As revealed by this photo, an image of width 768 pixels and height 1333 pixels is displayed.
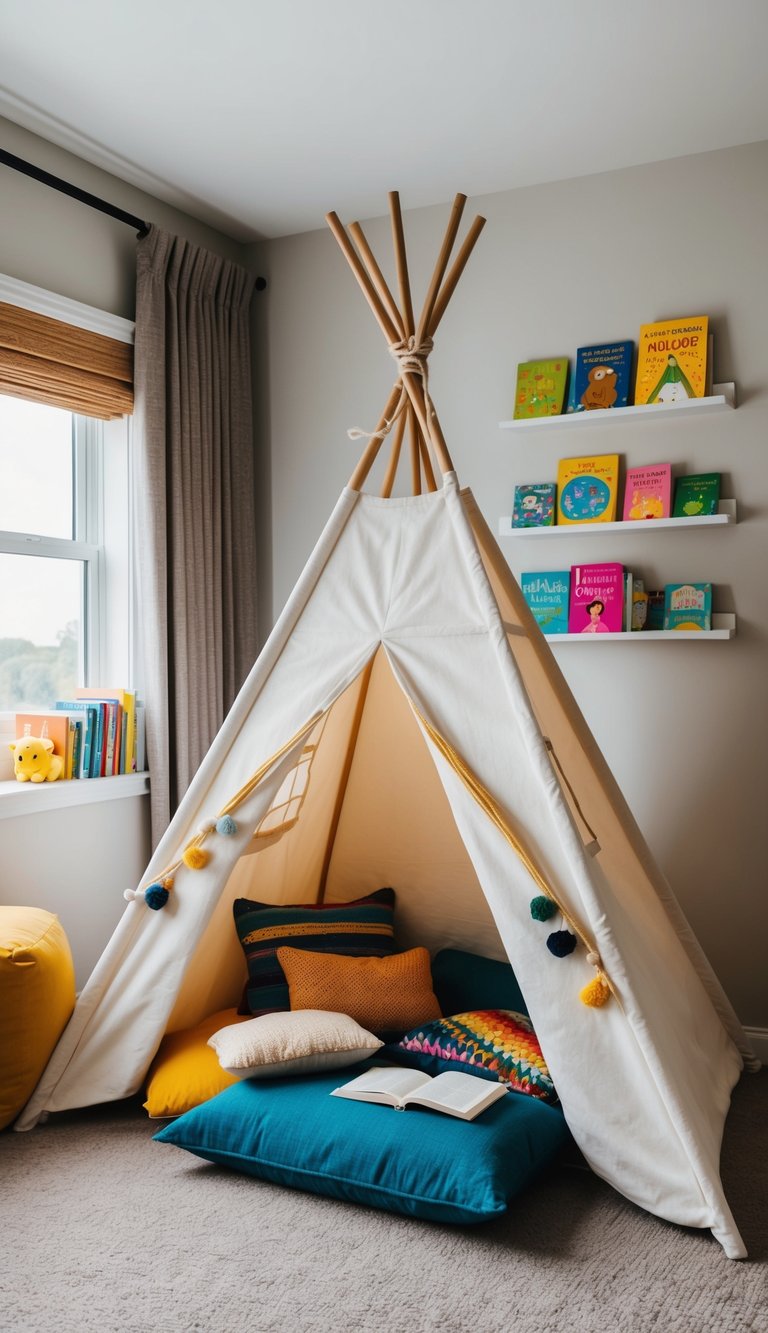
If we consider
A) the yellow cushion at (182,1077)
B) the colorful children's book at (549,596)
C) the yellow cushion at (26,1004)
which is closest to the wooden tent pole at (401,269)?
the colorful children's book at (549,596)

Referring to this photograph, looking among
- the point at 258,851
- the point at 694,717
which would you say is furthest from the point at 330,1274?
the point at 694,717

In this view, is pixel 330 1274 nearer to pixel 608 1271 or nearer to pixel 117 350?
pixel 608 1271

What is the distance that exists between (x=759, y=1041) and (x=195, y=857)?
1.74 metres

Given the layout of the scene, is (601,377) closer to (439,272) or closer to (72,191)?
(439,272)

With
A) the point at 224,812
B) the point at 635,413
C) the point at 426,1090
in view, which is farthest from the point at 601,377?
the point at 426,1090

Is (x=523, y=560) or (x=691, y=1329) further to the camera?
(x=523, y=560)

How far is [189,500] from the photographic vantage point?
3.54 m

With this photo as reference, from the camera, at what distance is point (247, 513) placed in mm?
3805

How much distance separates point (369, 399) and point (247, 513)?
0.58 meters

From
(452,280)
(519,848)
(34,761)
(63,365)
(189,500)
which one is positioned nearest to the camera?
(519,848)

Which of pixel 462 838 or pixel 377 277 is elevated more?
pixel 377 277

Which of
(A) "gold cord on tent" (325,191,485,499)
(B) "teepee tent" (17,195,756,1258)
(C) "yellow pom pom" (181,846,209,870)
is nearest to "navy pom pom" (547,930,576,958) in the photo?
(B) "teepee tent" (17,195,756,1258)

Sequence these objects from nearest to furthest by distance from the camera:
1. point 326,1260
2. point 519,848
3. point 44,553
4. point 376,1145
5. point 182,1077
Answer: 1. point 326,1260
2. point 376,1145
3. point 519,848
4. point 182,1077
5. point 44,553

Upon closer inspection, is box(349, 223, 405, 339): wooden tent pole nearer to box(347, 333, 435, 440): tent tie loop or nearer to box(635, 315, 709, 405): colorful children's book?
box(347, 333, 435, 440): tent tie loop
